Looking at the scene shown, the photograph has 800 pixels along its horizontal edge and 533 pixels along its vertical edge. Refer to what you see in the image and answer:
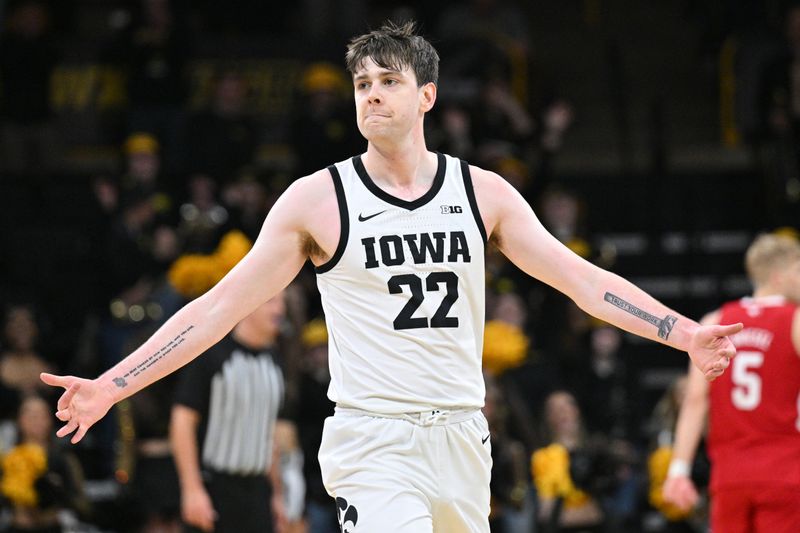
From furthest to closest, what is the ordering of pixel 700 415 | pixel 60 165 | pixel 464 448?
pixel 60 165, pixel 700 415, pixel 464 448

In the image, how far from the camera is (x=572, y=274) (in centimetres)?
564

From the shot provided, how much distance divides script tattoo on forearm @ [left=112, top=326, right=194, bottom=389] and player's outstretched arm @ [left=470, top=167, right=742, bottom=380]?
126 cm

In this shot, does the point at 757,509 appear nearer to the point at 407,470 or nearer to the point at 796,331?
the point at 796,331

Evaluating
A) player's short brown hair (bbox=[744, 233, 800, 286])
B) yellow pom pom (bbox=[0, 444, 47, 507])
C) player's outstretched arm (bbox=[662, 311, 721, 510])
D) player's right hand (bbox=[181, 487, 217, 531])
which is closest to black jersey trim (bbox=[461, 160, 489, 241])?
player's short brown hair (bbox=[744, 233, 800, 286])

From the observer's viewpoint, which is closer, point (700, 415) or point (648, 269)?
point (700, 415)

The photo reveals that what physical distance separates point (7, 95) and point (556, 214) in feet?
20.2

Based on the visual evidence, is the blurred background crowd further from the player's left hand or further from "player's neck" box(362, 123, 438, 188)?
the player's left hand

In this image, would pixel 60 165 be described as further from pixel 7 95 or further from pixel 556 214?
pixel 556 214

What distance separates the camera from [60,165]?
17.2m

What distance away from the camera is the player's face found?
550 cm

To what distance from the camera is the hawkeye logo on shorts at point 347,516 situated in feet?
17.6

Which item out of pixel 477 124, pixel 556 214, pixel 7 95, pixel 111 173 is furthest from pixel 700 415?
pixel 7 95

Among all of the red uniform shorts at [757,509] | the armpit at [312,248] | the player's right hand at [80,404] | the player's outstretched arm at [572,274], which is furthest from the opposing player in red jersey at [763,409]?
the player's right hand at [80,404]

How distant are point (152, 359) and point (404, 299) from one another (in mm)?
977
